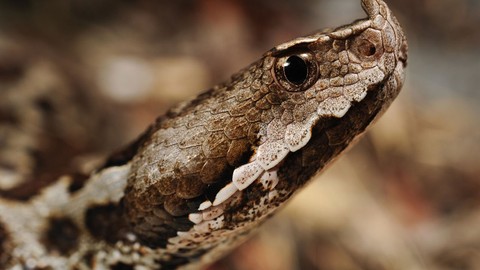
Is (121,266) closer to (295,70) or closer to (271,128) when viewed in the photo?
(271,128)

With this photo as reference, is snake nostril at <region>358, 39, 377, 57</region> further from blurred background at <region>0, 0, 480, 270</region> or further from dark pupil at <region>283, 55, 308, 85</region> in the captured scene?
blurred background at <region>0, 0, 480, 270</region>

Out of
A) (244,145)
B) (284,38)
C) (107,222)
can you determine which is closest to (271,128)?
(244,145)

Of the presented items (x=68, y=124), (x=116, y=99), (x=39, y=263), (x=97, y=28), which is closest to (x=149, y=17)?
(x=97, y=28)

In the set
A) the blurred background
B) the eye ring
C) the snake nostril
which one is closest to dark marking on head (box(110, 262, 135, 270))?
the eye ring

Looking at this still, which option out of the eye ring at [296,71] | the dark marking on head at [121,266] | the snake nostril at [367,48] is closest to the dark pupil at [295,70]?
the eye ring at [296,71]

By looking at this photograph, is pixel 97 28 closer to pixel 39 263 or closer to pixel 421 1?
pixel 421 1

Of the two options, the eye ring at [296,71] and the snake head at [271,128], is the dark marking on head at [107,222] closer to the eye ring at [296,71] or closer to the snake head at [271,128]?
the snake head at [271,128]
